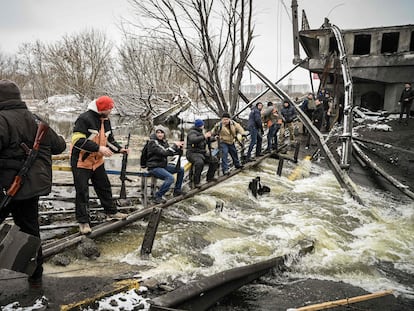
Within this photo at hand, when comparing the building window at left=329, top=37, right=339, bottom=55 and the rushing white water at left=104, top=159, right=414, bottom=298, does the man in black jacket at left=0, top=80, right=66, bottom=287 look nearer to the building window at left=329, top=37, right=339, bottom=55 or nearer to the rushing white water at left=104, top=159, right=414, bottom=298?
the rushing white water at left=104, top=159, right=414, bottom=298

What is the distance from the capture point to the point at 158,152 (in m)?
6.86

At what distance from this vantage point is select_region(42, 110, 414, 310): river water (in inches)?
205

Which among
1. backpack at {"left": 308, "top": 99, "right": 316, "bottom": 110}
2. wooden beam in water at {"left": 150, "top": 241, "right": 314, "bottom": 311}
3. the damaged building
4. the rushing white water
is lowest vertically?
the rushing white water

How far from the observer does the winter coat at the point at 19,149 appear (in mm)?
3510

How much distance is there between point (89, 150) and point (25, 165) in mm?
1379

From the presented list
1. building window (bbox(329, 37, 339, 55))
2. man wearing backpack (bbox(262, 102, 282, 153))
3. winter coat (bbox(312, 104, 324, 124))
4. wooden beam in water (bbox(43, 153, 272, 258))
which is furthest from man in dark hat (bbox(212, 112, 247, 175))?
building window (bbox(329, 37, 339, 55))

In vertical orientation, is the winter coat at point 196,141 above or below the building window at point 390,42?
below

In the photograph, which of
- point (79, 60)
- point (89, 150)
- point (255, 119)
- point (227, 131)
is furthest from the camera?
point (79, 60)

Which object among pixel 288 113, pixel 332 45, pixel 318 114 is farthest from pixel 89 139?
pixel 332 45

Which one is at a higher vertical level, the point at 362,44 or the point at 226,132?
the point at 362,44

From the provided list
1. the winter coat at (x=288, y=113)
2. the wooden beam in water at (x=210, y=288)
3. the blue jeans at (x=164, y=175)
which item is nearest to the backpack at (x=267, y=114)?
the winter coat at (x=288, y=113)

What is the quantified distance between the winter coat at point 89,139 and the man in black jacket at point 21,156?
112 centimetres

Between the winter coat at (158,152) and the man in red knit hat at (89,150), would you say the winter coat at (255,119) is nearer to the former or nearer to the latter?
the winter coat at (158,152)

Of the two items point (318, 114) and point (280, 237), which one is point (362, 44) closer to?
point (318, 114)
